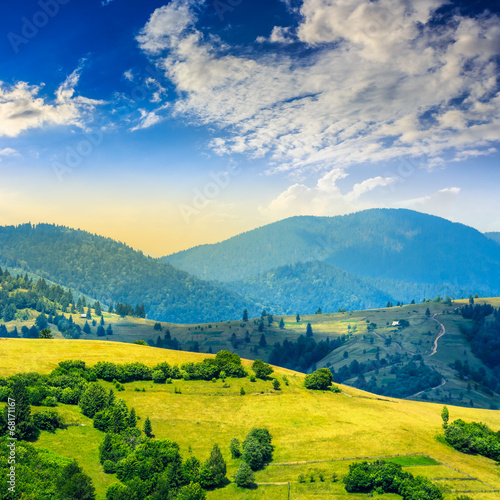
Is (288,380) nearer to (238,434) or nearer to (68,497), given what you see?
(238,434)

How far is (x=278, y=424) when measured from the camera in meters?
104

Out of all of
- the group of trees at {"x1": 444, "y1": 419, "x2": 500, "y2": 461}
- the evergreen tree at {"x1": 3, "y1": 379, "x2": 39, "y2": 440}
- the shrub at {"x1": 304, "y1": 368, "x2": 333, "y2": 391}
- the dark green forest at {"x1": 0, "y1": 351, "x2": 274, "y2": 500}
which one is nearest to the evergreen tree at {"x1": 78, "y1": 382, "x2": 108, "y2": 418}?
the dark green forest at {"x1": 0, "y1": 351, "x2": 274, "y2": 500}

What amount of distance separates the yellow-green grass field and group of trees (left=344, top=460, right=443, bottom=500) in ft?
7.39

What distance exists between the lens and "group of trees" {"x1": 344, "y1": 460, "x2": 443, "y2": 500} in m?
72.9

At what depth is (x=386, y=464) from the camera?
263 ft

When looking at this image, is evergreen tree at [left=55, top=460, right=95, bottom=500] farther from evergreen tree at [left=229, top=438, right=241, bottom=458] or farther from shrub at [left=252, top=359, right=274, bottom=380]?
shrub at [left=252, top=359, right=274, bottom=380]

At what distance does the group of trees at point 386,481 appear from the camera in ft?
239

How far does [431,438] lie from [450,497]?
96.8 ft

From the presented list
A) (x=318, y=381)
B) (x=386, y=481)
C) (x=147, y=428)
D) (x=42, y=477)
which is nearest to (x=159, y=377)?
(x=147, y=428)

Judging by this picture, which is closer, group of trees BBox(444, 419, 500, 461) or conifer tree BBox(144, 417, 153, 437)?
conifer tree BBox(144, 417, 153, 437)

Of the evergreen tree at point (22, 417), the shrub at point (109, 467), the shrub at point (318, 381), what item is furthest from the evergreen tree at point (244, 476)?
the shrub at point (318, 381)

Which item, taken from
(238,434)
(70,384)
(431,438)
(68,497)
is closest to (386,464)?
(431,438)

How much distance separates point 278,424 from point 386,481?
32.3 metres

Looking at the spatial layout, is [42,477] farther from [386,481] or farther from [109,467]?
[386,481]
